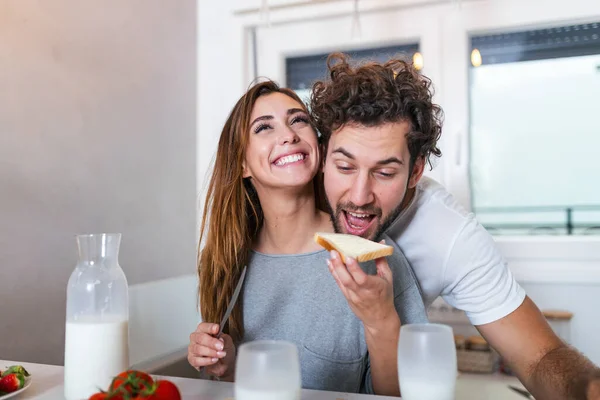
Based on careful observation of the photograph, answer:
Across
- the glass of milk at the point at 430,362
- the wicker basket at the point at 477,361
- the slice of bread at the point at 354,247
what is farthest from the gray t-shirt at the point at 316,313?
the wicker basket at the point at 477,361

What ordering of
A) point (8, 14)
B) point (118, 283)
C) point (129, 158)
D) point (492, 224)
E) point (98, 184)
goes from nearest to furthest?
1. point (118, 283)
2. point (8, 14)
3. point (98, 184)
4. point (129, 158)
5. point (492, 224)

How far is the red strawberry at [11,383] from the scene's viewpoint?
0.99 m

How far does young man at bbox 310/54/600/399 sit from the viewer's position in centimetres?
138

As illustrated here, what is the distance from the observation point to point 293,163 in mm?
1508

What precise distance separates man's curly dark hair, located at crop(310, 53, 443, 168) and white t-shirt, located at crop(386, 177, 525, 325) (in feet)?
0.55

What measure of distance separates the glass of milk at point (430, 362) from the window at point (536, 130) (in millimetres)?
1920

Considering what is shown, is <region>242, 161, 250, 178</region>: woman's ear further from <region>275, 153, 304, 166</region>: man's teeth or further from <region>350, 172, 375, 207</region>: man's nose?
<region>350, 172, 375, 207</region>: man's nose

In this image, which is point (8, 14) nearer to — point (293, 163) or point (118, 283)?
point (293, 163)

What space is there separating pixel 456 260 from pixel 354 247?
17.9 inches

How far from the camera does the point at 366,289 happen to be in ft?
3.51

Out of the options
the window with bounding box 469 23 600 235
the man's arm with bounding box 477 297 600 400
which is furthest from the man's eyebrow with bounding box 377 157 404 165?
the window with bounding box 469 23 600 235

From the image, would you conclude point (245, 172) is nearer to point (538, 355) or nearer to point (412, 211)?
point (412, 211)

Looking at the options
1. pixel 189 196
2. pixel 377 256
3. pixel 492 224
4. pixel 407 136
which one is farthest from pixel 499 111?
pixel 377 256

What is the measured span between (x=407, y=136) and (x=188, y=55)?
1.84m
